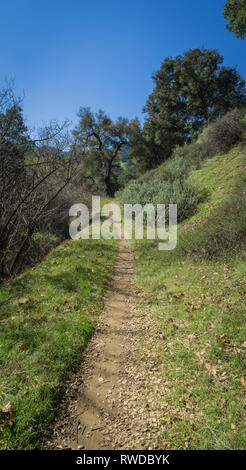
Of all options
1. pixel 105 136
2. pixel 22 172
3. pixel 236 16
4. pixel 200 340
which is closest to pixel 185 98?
pixel 105 136

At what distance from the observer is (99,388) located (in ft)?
11.6

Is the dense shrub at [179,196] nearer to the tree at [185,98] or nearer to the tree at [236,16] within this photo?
the tree at [236,16]

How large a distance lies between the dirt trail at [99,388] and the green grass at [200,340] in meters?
0.57

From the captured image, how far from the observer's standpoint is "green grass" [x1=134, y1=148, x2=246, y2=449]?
8.77 feet

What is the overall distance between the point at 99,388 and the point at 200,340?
1.99 m

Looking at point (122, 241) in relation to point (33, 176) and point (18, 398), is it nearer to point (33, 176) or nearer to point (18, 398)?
point (33, 176)

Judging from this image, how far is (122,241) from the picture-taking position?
491 inches

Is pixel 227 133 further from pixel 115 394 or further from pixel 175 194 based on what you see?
pixel 115 394

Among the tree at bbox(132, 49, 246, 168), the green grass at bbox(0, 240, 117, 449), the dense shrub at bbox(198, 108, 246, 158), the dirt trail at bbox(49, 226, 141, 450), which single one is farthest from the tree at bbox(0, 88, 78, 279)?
the tree at bbox(132, 49, 246, 168)

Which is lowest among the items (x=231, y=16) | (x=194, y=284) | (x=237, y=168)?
(x=194, y=284)

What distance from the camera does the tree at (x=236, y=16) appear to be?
1031 cm

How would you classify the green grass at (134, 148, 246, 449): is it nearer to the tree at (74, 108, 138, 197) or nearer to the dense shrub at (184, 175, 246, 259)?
the dense shrub at (184, 175, 246, 259)

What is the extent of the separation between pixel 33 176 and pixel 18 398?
24.1ft
